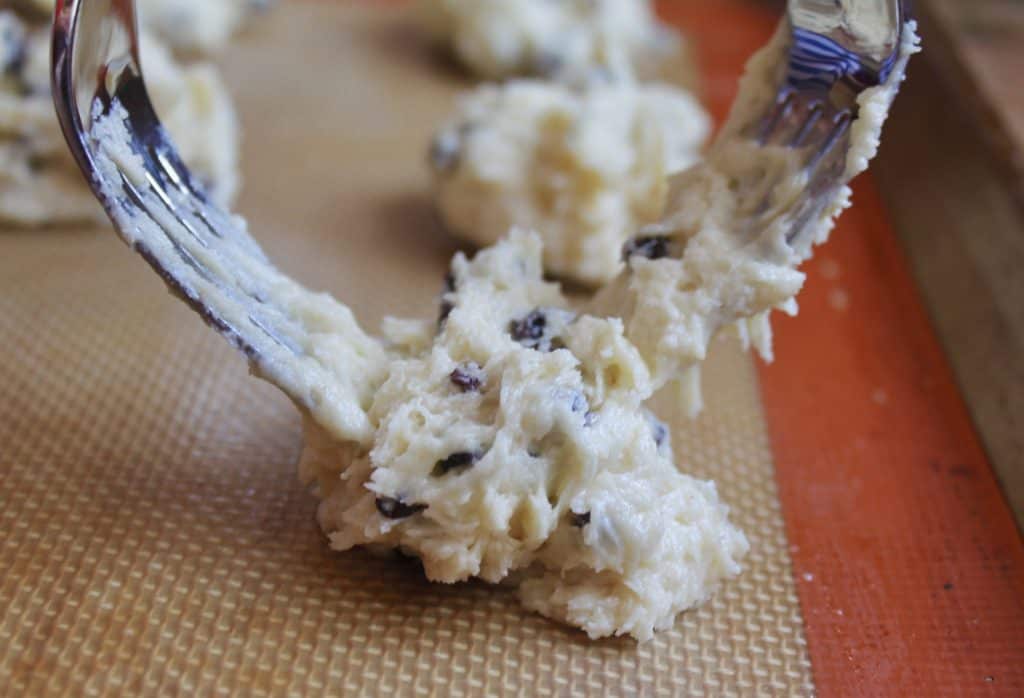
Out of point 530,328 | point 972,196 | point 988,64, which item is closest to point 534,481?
point 530,328

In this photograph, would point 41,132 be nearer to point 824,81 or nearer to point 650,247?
point 650,247

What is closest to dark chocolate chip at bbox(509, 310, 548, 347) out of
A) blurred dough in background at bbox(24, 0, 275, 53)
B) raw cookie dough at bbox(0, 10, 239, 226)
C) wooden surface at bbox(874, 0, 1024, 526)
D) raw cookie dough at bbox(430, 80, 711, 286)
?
raw cookie dough at bbox(430, 80, 711, 286)

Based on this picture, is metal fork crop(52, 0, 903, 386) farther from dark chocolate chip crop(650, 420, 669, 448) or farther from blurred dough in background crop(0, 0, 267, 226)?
blurred dough in background crop(0, 0, 267, 226)

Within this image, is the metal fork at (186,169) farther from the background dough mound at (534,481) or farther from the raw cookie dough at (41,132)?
the raw cookie dough at (41,132)

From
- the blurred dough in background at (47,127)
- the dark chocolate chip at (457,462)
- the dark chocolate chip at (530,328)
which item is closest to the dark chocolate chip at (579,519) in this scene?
the dark chocolate chip at (457,462)

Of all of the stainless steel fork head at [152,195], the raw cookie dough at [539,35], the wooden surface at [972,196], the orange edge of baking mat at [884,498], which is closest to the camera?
the stainless steel fork head at [152,195]

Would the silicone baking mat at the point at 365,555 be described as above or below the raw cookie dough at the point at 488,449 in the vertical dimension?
below
